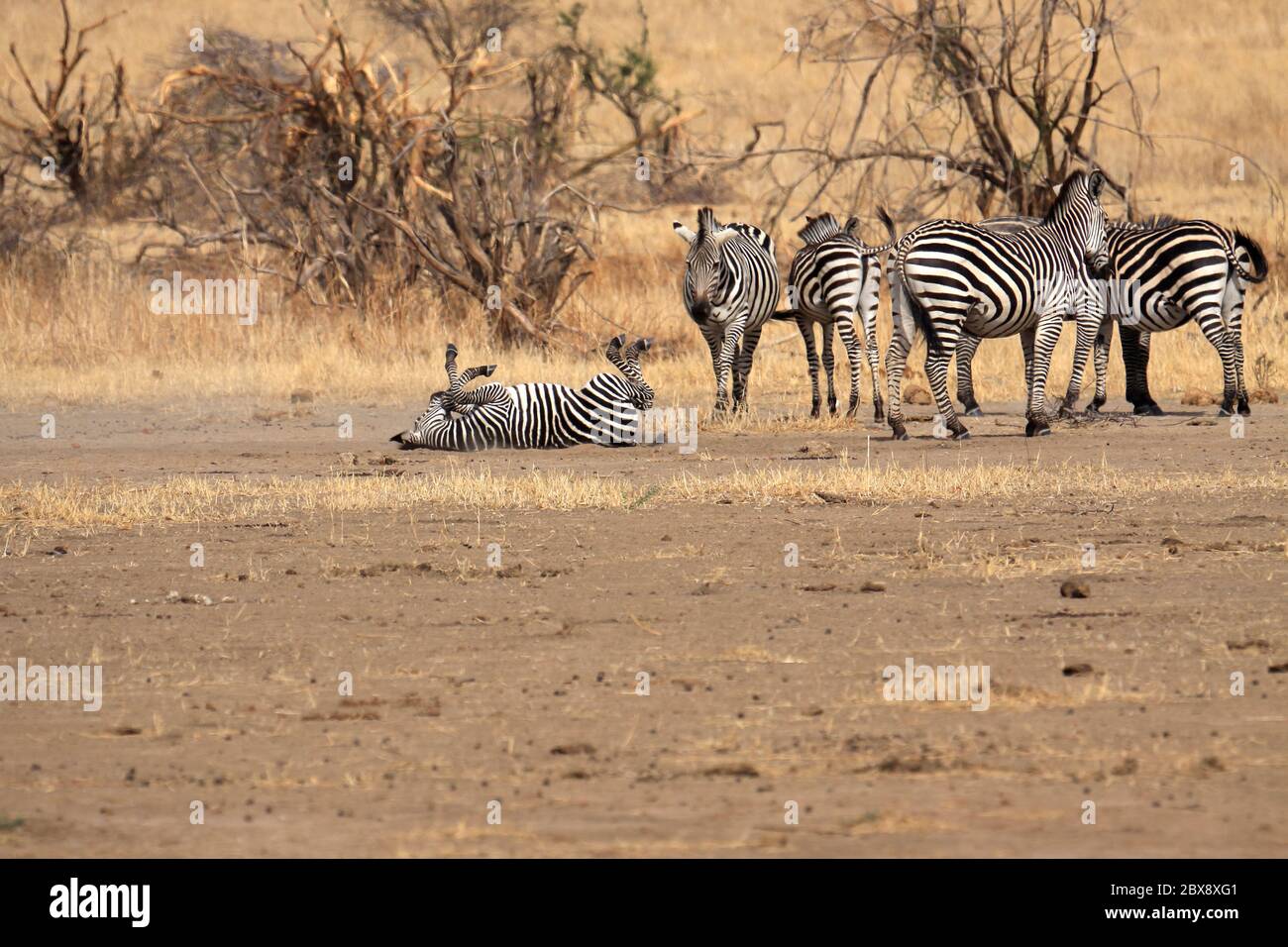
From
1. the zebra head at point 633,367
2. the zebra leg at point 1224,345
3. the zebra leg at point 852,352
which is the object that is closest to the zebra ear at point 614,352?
the zebra head at point 633,367

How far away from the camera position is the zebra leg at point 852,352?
45.6 feet

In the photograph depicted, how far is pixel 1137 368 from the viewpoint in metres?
14.3

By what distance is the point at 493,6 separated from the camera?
34625 millimetres

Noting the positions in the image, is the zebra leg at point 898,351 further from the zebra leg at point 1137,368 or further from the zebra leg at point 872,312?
the zebra leg at point 1137,368

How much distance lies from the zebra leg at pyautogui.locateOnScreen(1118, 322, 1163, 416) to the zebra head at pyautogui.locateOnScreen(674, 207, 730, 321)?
10.4 feet

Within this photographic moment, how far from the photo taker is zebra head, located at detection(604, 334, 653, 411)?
13.1m

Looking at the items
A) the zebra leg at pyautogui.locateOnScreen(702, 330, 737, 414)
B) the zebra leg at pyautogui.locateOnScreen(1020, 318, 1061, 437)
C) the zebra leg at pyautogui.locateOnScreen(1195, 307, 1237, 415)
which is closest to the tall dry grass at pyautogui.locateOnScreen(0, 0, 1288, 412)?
the zebra leg at pyautogui.locateOnScreen(702, 330, 737, 414)

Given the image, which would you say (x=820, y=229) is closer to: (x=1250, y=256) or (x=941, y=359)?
(x=941, y=359)

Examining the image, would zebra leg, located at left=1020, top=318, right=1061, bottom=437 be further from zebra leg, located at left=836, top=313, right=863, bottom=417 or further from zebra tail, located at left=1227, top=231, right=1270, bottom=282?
zebra tail, located at left=1227, top=231, right=1270, bottom=282

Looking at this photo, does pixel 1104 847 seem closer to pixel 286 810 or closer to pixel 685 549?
pixel 286 810

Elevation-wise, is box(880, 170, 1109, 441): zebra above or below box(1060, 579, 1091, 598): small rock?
above

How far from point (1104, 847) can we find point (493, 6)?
3203 cm

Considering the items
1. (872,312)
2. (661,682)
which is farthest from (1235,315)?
(661,682)

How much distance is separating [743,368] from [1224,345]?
3.58m
